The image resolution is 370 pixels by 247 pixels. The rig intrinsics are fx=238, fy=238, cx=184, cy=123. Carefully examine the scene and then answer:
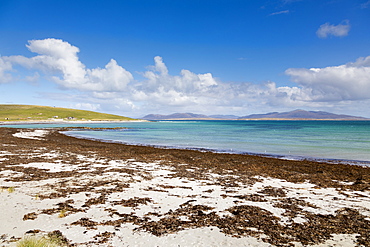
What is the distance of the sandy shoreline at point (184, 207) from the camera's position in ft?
19.7

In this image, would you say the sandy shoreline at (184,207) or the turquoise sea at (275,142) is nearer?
the sandy shoreline at (184,207)

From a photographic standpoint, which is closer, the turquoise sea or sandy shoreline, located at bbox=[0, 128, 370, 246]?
sandy shoreline, located at bbox=[0, 128, 370, 246]

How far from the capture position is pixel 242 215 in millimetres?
7395

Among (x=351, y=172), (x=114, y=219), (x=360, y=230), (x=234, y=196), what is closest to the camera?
(x=360, y=230)

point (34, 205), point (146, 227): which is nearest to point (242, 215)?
point (146, 227)

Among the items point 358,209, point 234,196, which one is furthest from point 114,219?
point 358,209

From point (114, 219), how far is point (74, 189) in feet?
12.8

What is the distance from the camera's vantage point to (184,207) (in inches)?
319

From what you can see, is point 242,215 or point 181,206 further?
point 181,206

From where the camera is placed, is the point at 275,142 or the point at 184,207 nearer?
the point at 184,207

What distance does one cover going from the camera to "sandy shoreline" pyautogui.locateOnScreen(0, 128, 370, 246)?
5996mm

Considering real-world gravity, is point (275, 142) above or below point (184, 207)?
above

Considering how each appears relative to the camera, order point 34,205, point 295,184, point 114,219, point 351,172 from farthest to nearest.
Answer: point 351,172 → point 295,184 → point 34,205 → point 114,219

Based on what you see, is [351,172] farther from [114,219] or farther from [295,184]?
[114,219]
